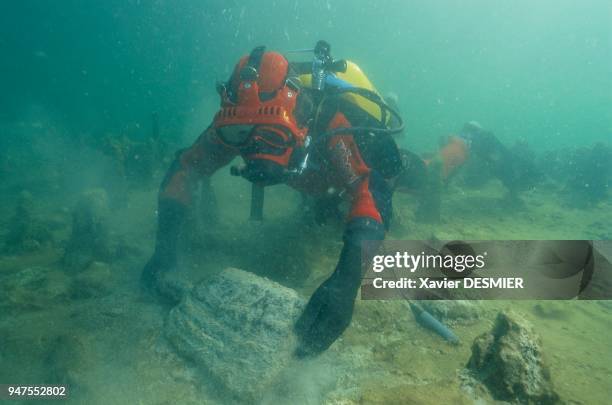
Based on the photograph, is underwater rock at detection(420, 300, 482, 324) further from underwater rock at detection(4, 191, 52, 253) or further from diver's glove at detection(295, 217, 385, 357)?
underwater rock at detection(4, 191, 52, 253)

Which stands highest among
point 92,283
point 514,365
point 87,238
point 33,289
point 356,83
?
point 356,83

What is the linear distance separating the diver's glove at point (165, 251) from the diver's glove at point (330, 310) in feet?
5.33

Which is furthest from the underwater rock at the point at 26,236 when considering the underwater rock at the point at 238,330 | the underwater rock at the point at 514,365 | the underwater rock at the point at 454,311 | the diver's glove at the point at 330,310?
the underwater rock at the point at 514,365

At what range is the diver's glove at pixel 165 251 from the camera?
3678mm

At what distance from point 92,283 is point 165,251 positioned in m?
1.10

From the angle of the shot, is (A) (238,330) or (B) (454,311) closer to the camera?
(A) (238,330)

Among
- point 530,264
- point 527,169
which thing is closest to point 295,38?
point 527,169

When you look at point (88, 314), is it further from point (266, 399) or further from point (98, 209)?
point (98, 209)

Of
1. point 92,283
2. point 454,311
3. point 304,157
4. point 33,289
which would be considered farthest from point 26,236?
point 454,311

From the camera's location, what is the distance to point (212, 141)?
4039 mm

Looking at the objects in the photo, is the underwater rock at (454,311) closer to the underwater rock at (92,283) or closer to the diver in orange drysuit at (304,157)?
the diver in orange drysuit at (304,157)

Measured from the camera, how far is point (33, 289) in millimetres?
4086

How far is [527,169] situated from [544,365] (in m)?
8.19

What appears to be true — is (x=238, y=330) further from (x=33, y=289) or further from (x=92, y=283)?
(x=33, y=289)
